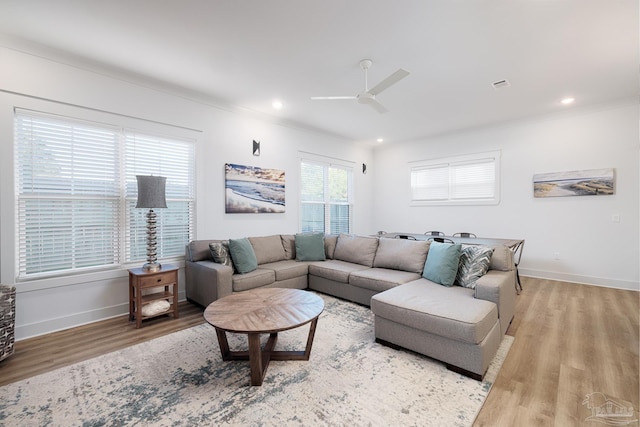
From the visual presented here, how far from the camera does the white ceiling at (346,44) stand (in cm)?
229

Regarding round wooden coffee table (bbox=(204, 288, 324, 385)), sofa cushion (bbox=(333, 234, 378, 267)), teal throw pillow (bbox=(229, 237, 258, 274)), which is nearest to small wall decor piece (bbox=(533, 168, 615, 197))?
sofa cushion (bbox=(333, 234, 378, 267))

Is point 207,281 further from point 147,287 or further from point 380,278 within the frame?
point 380,278

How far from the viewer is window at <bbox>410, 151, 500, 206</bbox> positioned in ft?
18.0

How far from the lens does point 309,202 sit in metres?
5.77

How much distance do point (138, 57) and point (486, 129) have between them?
231 inches

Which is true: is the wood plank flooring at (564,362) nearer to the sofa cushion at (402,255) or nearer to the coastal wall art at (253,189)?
the sofa cushion at (402,255)

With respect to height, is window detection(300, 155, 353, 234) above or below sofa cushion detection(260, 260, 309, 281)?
above

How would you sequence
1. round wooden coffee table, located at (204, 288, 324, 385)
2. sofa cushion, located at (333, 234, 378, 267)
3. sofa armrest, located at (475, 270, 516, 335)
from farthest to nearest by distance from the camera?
1. sofa cushion, located at (333, 234, 378, 267)
2. sofa armrest, located at (475, 270, 516, 335)
3. round wooden coffee table, located at (204, 288, 324, 385)

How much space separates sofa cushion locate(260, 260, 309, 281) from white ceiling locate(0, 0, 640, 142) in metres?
2.49

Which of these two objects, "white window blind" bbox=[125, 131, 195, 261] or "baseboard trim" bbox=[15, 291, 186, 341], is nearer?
"baseboard trim" bbox=[15, 291, 186, 341]

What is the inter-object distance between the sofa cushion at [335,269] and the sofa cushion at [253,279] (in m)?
0.68

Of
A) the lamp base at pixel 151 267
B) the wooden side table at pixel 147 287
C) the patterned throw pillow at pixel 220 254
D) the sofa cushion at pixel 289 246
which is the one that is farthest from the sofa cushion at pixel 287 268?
the lamp base at pixel 151 267

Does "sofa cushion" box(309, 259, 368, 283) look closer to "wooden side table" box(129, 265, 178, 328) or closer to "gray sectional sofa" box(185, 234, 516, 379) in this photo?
"gray sectional sofa" box(185, 234, 516, 379)

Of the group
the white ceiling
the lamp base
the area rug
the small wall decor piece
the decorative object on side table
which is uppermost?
the white ceiling
